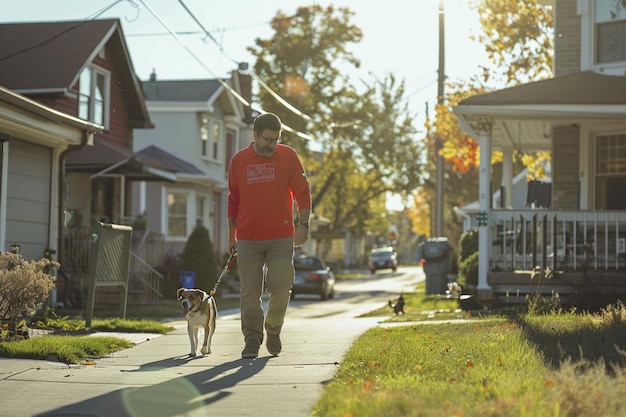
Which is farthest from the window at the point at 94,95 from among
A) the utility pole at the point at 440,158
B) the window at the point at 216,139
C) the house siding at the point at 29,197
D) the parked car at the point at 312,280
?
the window at the point at 216,139

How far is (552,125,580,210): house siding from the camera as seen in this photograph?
19344 mm

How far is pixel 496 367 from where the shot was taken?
7.64 meters

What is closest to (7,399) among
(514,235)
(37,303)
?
(37,303)

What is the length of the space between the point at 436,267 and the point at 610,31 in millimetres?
10552

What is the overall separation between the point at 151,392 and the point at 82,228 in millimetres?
17244

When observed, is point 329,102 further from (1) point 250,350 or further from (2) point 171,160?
(1) point 250,350

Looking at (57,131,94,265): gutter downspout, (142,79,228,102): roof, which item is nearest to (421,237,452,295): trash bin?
(57,131,94,265): gutter downspout

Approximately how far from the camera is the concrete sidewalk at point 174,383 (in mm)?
6723

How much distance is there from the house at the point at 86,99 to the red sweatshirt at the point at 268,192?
11.1 meters

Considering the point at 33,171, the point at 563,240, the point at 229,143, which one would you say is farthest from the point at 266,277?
the point at 229,143

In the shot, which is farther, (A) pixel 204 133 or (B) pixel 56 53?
(A) pixel 204 133

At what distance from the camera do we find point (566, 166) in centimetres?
1948

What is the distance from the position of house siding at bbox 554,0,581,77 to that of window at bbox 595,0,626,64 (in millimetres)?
847

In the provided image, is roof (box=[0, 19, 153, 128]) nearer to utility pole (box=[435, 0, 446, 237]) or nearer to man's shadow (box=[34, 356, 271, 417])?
utility pole (box=[435, 0, 446, 237])
